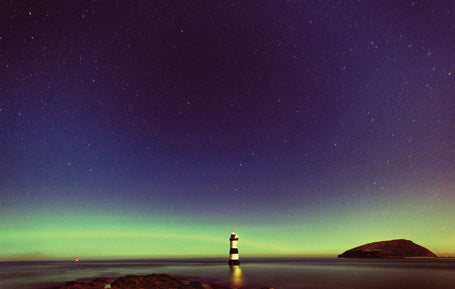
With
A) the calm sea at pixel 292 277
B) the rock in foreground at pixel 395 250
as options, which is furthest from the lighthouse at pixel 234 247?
the rock in foreground at pixel 395 250

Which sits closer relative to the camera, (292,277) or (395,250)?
(292,277)

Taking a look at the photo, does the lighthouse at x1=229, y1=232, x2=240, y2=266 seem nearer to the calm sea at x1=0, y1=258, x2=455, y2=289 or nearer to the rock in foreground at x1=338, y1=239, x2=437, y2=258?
the calm sea at x1=0, y1=258, x2=455, y2=289

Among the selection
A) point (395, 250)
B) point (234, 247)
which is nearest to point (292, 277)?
point (234, 247)

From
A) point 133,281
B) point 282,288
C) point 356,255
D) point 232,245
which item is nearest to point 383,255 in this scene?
point 356,255

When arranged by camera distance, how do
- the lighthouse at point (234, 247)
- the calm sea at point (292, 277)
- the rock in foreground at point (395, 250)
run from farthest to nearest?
the rock in foreground at point (395, 250) → the lighthouse at point (234, 247) → the calm sea at point (292, 277)

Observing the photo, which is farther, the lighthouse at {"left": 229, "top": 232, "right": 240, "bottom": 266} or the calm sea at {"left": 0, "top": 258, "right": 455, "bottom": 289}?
the lighthouse at {"left": 229, "top": 232, "right": 240, "bottom": 266}

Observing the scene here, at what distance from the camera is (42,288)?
96.0ft

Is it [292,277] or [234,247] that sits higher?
[234,247]

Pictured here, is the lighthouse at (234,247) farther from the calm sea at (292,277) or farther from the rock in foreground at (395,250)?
the rock in foreground at (395,250)

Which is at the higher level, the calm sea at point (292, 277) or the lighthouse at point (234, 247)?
the lighthouse at point (234, 247)

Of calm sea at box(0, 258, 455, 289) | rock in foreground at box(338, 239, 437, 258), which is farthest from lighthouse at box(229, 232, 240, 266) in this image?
rock in foreground at box(338, 239, 437, 258)

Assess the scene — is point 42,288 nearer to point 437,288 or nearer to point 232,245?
point 232,245

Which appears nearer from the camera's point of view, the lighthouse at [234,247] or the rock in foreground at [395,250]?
the lighthouse at [234,247]

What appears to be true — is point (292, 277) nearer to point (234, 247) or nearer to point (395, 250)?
point (234, 247)
